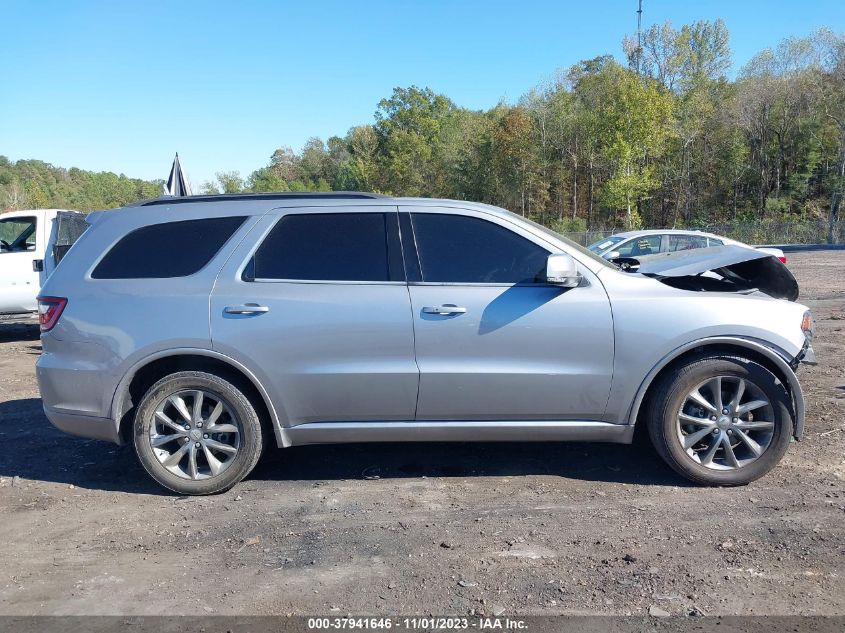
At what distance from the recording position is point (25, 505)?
14.6ft

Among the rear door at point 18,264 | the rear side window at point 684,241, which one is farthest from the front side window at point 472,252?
the rear side window at point 684,241

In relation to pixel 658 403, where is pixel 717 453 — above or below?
below

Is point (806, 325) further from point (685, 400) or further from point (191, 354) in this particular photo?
point (191, 354)

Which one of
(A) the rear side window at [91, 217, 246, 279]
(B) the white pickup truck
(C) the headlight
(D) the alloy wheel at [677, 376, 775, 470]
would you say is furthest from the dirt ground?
(B) the white pickup truck

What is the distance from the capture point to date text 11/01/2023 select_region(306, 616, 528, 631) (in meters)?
2.93

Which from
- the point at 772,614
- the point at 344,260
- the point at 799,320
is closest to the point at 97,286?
the point at 344,260

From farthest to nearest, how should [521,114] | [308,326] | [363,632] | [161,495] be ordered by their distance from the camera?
[521,114] → [161,495] → [308,326] → [363,632]

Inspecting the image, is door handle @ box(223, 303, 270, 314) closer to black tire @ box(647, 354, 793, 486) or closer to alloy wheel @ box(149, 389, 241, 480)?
alloy wheel @ box(149, 389, 241, 480)

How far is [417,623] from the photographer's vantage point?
2.96m

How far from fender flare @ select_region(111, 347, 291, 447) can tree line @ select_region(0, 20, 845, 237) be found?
44476 millimetres

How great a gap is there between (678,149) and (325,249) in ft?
184

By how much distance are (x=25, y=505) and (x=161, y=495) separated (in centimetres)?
89

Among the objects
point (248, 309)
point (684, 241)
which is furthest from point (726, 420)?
point (684, 241)

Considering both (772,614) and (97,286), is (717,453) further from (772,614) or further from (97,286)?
(97,286)
